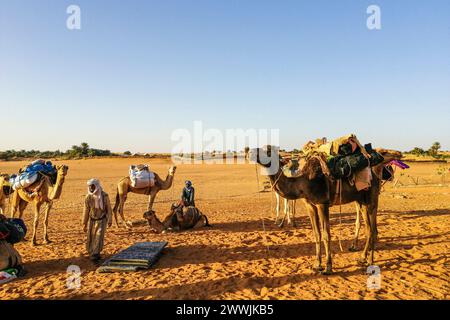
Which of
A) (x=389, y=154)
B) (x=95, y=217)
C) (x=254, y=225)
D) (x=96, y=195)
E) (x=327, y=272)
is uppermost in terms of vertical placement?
(x=389, y=154)

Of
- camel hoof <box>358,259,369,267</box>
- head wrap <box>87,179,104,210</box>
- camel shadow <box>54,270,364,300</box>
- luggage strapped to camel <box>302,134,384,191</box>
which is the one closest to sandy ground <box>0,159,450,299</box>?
camel shadow <box>54,270,364,300</box>

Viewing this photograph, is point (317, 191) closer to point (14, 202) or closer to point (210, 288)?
point (210, 288)

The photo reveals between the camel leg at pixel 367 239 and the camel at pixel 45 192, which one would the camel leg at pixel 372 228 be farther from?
the camel at pixel 45 192

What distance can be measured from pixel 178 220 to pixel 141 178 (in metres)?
Result: 2.33

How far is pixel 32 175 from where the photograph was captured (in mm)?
9391

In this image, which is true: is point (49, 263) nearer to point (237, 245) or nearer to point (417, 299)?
point (237, 245)

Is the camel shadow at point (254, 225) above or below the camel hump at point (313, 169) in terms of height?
below

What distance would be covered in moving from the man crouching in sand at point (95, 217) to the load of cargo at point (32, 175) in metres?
2.69

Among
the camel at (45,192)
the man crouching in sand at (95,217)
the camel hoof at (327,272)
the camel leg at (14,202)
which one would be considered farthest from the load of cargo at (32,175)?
the camel hoof at (327,272)

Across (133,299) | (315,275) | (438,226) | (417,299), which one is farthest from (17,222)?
(438,226)

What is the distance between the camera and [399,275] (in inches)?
Result: 259

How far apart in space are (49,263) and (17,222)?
4.28ft

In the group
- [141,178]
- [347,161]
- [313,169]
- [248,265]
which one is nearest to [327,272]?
[248,265]

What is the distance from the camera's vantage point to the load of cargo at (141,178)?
39.8 ft
